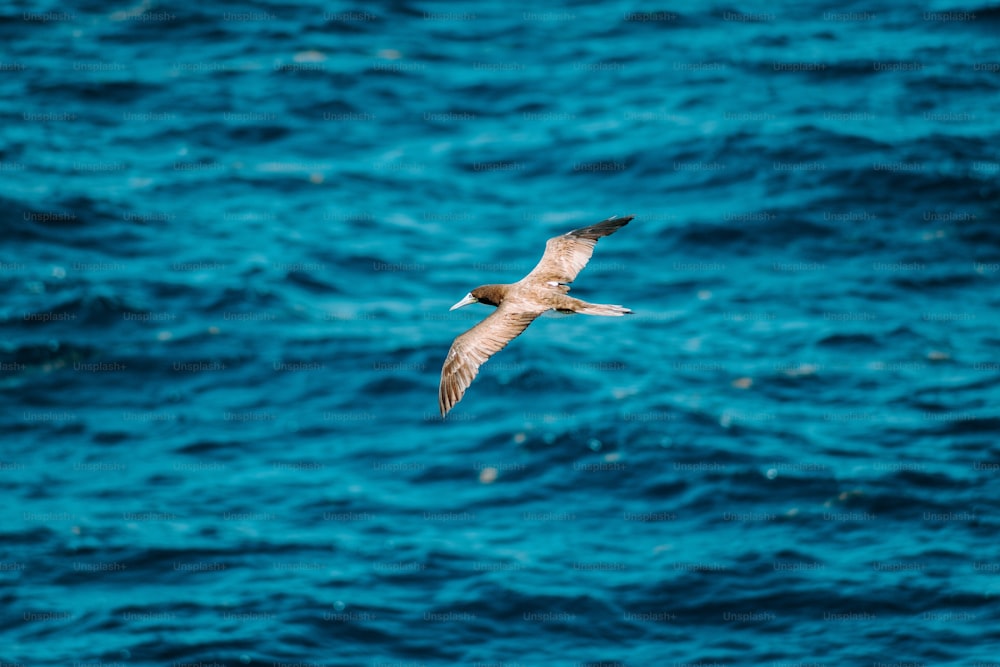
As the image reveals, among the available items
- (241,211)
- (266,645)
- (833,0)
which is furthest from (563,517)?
(833,0)

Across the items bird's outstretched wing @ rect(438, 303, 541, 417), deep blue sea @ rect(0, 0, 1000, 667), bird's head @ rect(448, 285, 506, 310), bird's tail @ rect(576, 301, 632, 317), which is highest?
bird's tail @ rect(576, 301, 632, 317)

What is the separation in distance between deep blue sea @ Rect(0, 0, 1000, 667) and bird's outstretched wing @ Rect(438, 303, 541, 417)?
11798mm

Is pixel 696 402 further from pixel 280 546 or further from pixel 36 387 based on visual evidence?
pixel 36 387

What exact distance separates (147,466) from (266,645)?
6025 millimetres

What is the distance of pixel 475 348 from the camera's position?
14836 millimetres

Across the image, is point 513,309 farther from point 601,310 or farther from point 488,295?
point 601,310

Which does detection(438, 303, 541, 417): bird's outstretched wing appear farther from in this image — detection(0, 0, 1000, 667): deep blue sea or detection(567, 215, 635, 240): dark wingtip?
detection(0, 0, 1000, 667): deep blue sea

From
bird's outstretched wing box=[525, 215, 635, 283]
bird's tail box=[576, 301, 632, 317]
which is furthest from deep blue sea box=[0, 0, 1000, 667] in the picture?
bird's tail box=[576, 301, 632, 317]

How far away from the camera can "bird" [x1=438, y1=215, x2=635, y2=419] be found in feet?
48.0

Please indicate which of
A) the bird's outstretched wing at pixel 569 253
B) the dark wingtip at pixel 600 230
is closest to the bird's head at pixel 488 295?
the bird's outstretched wing at pixel 569 253

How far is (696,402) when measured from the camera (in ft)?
99.0

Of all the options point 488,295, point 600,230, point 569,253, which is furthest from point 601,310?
point 600,230

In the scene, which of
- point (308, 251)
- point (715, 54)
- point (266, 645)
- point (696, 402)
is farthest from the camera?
point (715, 54)

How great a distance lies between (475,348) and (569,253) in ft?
7.92
